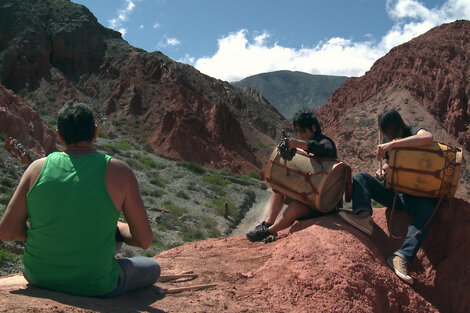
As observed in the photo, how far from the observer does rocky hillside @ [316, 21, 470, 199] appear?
34.6 metres

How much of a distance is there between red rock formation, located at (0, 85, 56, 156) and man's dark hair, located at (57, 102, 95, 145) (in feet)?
48.4

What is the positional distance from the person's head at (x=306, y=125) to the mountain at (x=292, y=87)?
123m

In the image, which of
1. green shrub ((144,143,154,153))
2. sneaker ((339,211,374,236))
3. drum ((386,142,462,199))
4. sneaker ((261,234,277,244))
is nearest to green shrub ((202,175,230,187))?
green shrub ((144,143,154,153))

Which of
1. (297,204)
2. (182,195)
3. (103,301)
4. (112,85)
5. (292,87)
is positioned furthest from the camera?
(292,87)

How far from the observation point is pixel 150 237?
351cm

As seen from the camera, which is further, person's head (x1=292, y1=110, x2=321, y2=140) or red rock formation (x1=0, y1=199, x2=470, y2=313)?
person's head (x1=292, y1=110, x2=321, y2=140)

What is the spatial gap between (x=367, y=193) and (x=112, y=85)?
40.8 meters

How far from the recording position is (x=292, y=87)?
14438cm

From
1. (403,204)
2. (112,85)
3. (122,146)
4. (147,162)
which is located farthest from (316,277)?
(112,85)

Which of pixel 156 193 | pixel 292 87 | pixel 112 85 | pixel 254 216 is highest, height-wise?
pixel 292 87

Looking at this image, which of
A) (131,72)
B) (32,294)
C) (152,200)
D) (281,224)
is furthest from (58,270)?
(131,72)

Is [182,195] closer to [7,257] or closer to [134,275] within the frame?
[7,257]

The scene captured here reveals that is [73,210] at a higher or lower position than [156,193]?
higher

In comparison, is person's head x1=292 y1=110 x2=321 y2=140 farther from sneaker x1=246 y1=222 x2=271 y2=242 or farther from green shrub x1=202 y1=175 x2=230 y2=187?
green shrub x1=202 y1=175 x2=230 y2=187
